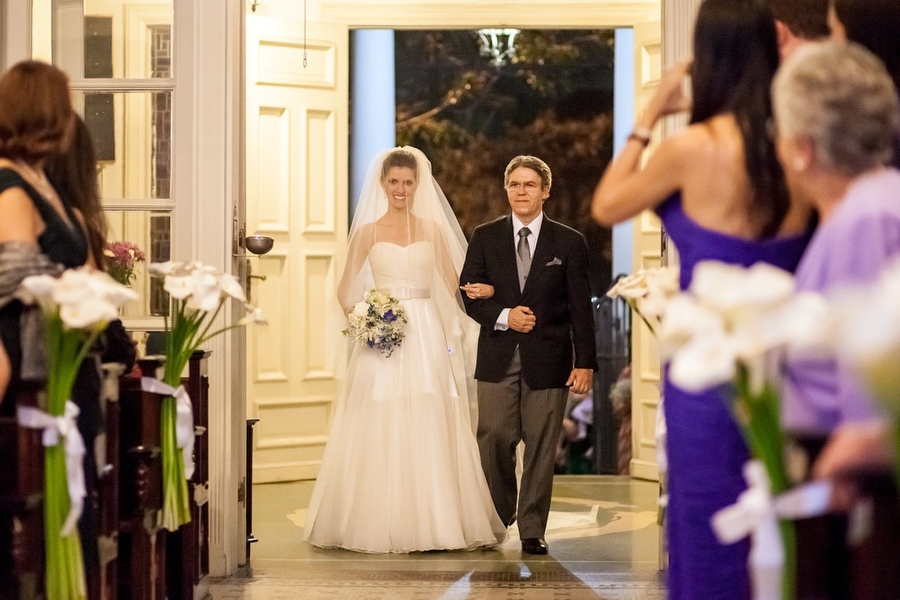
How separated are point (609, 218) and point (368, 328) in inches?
126

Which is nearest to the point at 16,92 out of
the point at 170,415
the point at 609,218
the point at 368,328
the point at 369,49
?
the point at 170,415

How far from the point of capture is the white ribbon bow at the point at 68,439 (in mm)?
2854

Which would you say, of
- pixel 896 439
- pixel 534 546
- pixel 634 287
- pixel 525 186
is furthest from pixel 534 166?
pixel 896 439

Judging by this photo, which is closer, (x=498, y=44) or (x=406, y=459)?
(x=406, y=459)

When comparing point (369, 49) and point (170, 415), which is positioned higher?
point (369, 49)

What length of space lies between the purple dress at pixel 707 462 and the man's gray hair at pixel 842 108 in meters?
0.61

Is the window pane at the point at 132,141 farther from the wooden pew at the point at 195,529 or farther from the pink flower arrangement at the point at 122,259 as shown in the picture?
the wooden pew at the point at 195,529

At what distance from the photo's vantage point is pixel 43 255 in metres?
3.08

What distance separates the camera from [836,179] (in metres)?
1.98

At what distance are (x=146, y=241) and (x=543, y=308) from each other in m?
1.83

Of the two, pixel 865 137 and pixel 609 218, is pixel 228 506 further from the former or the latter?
pixel 865 137

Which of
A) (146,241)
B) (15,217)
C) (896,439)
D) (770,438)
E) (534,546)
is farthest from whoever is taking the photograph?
(534,546)

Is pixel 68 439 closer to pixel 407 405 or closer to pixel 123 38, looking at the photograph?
pixel 123 38

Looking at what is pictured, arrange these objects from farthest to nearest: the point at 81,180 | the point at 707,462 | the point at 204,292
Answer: the point at 81,180, the point at 204,292, the point at 707,462
